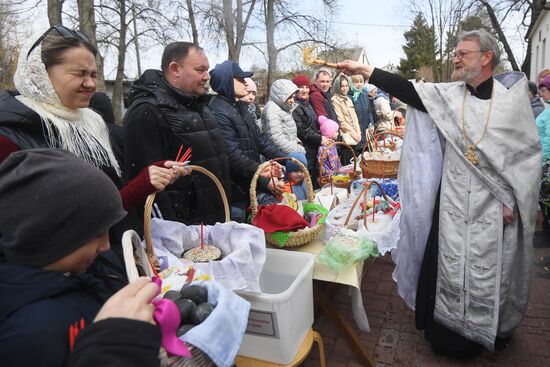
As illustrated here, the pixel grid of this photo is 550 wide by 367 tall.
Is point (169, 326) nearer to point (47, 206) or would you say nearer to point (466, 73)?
point (47, 206)

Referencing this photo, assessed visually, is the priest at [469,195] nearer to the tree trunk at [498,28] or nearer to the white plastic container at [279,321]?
the white plastic container at [279,321]

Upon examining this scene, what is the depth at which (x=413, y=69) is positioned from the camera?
31156mm

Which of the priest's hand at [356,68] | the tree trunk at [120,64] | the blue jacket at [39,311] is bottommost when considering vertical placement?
the blue jacket at [39,311]

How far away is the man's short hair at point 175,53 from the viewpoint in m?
2.30

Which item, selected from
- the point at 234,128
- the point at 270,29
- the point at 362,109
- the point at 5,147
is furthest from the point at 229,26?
the point at 5,147

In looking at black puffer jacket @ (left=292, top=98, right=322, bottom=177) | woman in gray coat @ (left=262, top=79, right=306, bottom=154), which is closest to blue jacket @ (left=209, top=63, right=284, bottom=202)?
woman in gray coat @ (left=262, top=79, right=306, bottom=154)

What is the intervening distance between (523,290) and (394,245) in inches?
32.5

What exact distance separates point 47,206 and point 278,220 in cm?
146

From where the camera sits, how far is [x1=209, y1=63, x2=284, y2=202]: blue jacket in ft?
9.25

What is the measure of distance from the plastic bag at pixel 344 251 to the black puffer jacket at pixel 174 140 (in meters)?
0.71

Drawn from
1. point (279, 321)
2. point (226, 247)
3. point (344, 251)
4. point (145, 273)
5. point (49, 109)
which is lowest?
point (279, 321)

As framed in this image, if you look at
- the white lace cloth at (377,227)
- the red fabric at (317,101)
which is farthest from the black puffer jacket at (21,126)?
the red fabric at (317,101)

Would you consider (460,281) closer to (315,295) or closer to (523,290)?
(523,290)

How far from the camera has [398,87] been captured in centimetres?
254
